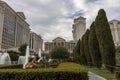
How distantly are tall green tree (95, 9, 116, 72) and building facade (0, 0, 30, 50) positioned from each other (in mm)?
73107

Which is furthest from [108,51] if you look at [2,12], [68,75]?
[2,12]

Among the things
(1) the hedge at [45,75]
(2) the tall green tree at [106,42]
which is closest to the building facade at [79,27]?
(2) the tall green tree at [106,42]

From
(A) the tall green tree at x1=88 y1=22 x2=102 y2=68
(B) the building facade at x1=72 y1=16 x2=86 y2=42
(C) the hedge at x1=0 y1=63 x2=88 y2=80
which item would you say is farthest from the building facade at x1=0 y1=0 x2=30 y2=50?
(C) the hedge at x1=0 y1=63 x2=88 y2=80

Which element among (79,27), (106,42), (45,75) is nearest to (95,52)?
(106,42)

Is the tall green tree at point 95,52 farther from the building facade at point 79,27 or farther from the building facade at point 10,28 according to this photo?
the building facade at point 79,27

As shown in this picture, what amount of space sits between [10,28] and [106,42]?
285 ft

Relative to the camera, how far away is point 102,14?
19.4 meters

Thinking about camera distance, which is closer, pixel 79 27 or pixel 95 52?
pixel 95 52

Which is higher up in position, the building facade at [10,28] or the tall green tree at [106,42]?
the building facade at [10,28]

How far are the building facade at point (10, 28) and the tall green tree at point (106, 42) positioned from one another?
73107 millimetres

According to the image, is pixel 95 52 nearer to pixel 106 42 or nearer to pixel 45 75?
pixel 106 42

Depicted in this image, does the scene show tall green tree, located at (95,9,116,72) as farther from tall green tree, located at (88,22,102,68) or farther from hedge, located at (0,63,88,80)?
hedge, located at (0,63,88,80)

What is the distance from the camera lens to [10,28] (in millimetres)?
97938

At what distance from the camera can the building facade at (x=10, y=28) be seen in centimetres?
8700
